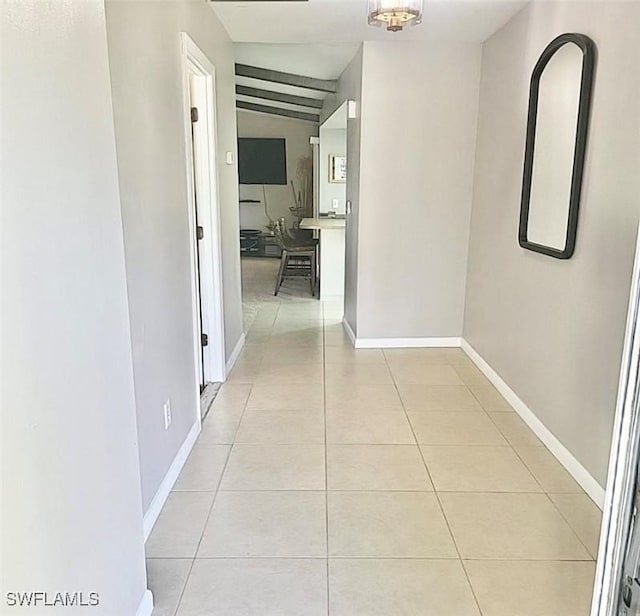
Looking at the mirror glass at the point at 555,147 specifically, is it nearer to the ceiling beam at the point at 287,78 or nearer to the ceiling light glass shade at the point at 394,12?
the ceiling light glass shade at the point at 394,12

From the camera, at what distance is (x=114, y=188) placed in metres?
1.40

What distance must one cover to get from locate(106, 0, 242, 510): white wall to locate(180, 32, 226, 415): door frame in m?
0.14

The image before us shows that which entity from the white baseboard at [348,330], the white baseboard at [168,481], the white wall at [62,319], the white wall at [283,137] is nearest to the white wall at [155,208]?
the white baseboard at [168,481]

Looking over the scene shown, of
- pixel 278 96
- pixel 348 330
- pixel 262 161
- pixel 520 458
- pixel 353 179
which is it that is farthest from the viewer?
pixel 262 161

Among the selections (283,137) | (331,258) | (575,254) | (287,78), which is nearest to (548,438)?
(575,254)

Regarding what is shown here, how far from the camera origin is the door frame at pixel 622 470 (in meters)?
1.21

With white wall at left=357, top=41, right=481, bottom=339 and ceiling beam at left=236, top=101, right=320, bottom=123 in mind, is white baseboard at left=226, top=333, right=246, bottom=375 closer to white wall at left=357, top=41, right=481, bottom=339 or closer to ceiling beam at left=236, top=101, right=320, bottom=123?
white wall at left=357, top=41, right=481, bottom=339

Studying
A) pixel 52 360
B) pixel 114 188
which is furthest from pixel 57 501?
pixel 114 188

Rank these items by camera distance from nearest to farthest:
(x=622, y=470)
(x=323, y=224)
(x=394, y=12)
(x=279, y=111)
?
(x=622, y=470) → (x=394, y=12) → (x=323, y=224) → (x=279, y=111)

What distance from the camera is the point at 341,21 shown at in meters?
3.46

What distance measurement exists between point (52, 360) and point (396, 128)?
142 inches

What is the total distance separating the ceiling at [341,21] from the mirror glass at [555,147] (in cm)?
65

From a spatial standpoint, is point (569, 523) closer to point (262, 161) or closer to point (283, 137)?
point (262, 161)

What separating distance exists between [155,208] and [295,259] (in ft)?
18.4
